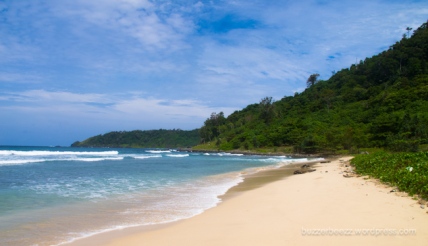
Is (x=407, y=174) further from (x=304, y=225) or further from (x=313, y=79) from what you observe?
(x=313, y=79)

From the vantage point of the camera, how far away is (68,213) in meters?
8.40

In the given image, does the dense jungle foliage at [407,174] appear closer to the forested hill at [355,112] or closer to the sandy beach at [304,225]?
the sandy beach at [304,225]

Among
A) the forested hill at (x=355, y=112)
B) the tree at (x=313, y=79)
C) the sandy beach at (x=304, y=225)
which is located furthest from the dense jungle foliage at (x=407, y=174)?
the tree at (x=313, y=79)

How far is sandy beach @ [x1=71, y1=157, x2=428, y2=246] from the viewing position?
5.00 meters

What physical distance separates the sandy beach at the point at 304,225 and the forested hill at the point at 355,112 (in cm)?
2338

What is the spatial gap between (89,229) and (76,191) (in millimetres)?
6357

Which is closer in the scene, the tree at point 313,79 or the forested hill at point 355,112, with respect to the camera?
the forested hill at point 355,112

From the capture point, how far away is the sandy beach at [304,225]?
5.00 metres

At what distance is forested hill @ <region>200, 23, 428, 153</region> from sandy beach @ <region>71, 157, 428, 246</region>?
76.7 feet

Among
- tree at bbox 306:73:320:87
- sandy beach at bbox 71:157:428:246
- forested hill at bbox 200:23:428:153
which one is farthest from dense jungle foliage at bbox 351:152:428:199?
tree at bbox 306:73:320:87

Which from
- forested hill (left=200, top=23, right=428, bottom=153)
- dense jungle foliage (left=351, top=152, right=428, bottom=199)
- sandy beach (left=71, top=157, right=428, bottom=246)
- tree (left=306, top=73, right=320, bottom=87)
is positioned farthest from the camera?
tree (left=306, top=73, right=320, bottom=87)

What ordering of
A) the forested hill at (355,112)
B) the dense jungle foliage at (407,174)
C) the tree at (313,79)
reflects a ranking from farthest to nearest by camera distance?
the tree at (313,79)
the forested hill at (355,112)
the dense jungle foliage at (407,174)

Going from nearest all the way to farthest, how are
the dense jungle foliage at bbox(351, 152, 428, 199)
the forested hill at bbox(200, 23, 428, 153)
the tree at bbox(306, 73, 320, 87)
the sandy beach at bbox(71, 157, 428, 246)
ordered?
1. the sandy beach at bbox(71, 157, 428, 246)
2. the dense jungle foliage at bbox(351, 152, 428, 199)
3. the forested hill at bbox(200, 23, 428, 153)
4. the tree at bbox(306, 73, 320, 87)

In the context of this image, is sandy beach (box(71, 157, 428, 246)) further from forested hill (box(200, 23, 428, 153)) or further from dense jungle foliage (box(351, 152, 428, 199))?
forested hill (box(200, 23, 428, 153))
